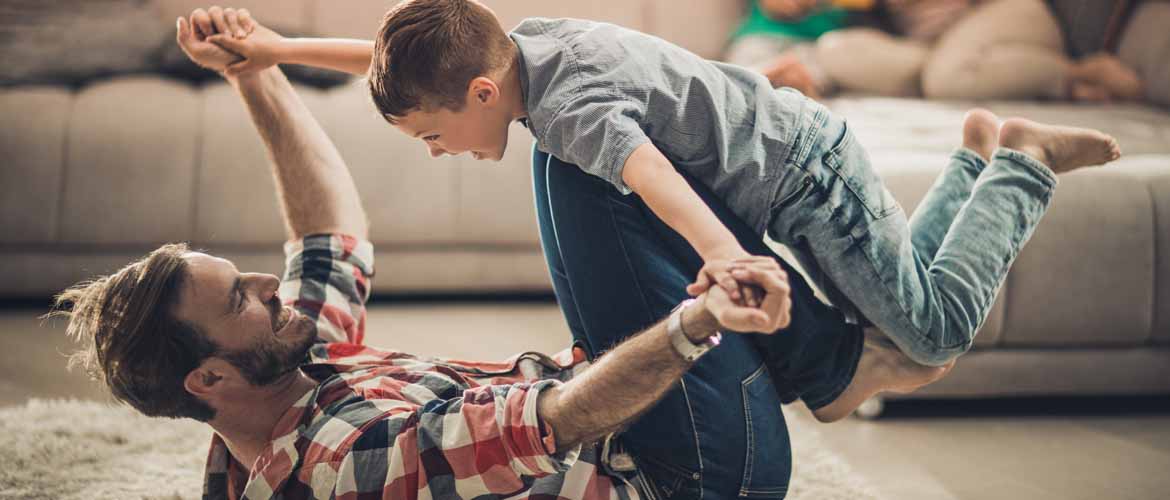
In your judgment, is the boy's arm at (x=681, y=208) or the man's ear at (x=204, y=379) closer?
the boy's arm at (x=681, y=208)

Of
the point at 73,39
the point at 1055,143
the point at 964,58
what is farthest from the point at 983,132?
the point at 73,39

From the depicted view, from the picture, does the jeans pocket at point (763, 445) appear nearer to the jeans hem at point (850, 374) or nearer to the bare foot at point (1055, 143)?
the jeans hem at point (850, 374)

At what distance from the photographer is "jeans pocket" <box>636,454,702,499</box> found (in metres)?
1.22

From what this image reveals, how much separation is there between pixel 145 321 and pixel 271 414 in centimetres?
18

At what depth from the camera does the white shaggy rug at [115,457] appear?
150cm

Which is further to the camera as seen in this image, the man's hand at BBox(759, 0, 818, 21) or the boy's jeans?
the man's hand at BBox(759, 0, 818, 21)

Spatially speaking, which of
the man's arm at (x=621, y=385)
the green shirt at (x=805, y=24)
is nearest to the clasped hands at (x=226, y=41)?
the man's arm at (x=621, y=385)

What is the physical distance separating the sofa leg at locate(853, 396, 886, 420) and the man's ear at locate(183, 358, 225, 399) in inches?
44.5

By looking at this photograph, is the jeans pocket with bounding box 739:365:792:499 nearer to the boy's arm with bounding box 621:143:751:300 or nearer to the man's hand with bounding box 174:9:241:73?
the boy's arm with bounding box 621:143:751:300

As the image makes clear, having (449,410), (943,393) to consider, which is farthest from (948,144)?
(449,410)

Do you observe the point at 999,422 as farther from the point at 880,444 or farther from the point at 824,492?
the point at 824,492

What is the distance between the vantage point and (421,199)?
245 centimetres

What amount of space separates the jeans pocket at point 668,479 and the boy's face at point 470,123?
427mm

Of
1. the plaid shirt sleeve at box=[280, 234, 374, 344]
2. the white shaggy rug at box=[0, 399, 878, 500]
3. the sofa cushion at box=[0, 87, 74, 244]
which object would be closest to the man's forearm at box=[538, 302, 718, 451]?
the plaid shirt sleeve at box=[280, 234, 374, 344]
